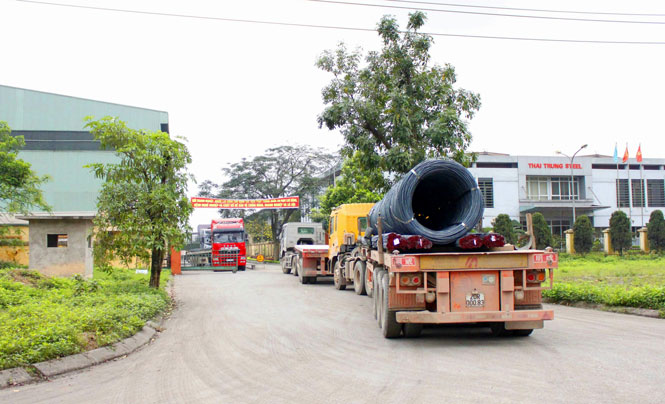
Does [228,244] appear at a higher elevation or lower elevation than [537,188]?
lower

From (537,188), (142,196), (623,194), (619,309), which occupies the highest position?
(537,188)

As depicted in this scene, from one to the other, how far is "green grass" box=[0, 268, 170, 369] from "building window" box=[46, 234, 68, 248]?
16.0 feet

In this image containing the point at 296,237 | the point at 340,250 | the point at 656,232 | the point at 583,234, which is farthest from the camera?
the point at 656,232

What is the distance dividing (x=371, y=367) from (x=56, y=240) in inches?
629

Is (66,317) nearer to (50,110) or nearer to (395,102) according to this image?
(395,102)

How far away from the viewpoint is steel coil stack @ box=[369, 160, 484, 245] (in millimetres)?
8883

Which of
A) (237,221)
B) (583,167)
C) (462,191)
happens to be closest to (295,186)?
(237,221)

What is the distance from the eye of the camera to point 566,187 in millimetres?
52844

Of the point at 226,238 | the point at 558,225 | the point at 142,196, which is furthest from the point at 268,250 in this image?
the point at 142,196

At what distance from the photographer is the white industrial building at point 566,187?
4941 centimetres

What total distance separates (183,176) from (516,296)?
9.90m

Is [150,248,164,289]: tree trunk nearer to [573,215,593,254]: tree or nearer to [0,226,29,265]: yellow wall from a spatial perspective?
[0,226,29,265]: yellow wall

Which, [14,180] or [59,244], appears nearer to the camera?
[59,244]

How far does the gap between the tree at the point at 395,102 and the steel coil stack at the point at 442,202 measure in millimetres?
6894
